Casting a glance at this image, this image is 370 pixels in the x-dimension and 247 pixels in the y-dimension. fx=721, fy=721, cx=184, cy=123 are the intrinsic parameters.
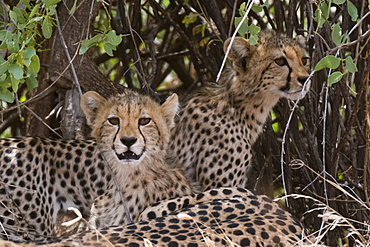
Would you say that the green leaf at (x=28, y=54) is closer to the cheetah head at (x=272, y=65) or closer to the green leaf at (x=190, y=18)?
the cheetah head at (x=272, y=65)

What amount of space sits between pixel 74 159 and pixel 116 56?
1791 mm

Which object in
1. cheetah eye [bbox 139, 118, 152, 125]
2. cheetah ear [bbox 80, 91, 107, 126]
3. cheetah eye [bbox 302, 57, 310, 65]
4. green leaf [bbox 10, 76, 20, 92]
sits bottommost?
cheetah eye [bbox 139, 118, 152, 125]

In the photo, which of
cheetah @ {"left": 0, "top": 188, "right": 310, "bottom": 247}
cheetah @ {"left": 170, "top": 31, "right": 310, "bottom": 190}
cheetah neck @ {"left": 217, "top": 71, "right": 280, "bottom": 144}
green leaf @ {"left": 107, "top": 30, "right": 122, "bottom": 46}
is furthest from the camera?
cheetah neck @ {"left": 217, "top": 71, "right": 280, "bottom": 144}

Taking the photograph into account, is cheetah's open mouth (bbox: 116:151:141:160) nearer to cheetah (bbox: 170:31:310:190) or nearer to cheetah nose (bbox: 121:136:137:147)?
cheetah nose (bbox: 121:136:137:147)

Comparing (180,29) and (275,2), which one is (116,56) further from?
(275,2)

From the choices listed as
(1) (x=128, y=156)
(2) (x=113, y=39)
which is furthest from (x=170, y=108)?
(2) (x=113, y=39)

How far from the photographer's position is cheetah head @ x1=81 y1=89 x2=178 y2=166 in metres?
3.92

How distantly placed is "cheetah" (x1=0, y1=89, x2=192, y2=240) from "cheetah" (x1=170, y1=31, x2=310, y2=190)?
0.25 metres

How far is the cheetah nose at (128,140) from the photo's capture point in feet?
12.8

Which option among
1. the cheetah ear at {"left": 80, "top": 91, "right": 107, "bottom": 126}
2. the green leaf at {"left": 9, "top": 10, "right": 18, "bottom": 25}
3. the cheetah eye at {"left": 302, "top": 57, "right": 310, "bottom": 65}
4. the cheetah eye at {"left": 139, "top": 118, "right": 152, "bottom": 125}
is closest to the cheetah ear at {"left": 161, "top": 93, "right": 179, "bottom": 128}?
the cheetah eye at {"left": 139, "top": 118, "right": 152, "bottom": 125}

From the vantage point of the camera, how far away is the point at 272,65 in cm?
437

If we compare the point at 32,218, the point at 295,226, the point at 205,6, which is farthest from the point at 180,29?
the point at 295,226

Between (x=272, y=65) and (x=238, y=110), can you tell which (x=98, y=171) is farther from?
(x=272, y=65)

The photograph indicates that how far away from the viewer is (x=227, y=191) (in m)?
3.74
